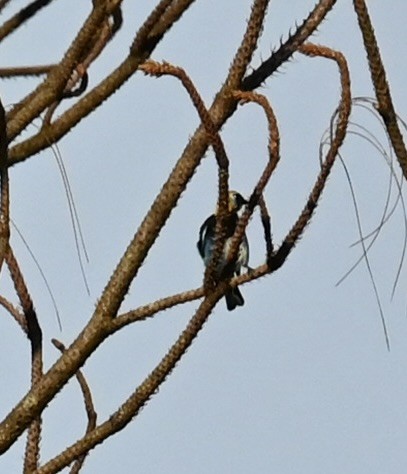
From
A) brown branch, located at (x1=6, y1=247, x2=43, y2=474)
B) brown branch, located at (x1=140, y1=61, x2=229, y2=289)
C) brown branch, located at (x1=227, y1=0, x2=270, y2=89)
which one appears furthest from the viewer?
brown branch, located at (x1=6, y1=247, x2=43, y2=474)

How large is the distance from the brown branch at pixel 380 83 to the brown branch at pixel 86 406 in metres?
0.70

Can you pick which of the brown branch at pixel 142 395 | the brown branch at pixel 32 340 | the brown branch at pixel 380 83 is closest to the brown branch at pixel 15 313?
the brown branch at pixel 32 340

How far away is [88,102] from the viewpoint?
2.57 meters

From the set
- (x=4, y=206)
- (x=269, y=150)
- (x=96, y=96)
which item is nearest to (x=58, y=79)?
(x=96, y=96)

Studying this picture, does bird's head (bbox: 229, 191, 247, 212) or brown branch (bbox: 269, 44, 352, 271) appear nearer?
brown branch (bbox: 269, 44, 352, 271)

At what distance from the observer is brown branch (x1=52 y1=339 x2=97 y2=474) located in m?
2.38

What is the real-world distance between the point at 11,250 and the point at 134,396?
0.41 metres

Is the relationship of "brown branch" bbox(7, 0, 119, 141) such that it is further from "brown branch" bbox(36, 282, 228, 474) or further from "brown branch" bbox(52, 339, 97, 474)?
Result: "brown branch" bbox(36, 282, 228, 474)

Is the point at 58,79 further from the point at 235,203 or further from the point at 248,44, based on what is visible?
the point at 235,203

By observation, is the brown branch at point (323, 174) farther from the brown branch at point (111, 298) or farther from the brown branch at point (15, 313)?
the brown branch at point (15, 313)

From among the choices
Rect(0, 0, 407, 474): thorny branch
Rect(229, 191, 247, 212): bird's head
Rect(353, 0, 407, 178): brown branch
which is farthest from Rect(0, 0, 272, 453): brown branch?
Rect(353, 0, 407, 178): brown branch

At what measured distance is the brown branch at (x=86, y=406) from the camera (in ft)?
7.82

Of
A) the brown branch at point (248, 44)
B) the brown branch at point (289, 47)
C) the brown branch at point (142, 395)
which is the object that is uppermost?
the brown branch at point (289, 47)

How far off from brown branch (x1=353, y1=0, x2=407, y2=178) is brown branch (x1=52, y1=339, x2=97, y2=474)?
698mm
